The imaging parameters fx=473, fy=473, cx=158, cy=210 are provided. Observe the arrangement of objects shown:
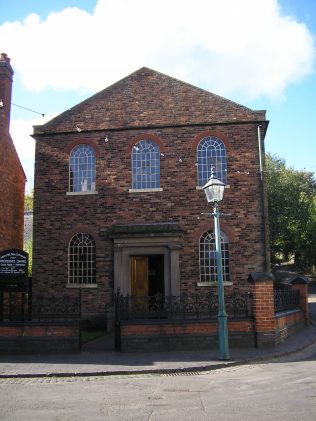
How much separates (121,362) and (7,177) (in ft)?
36.3

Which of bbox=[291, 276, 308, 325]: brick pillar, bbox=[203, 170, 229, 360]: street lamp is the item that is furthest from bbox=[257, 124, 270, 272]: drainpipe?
bbox=[203, 170, 229, 360]: street lamp

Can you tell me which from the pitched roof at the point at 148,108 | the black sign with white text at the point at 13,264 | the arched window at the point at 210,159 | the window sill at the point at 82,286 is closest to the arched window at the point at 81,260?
the window sill at the point at 82,286

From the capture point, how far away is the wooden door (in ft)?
55.8

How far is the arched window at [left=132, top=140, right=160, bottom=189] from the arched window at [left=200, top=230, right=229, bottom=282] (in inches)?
103

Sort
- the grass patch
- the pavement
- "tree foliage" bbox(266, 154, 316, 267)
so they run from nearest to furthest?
the pavement → the grass patch → "tree foliage" bbox(266, 154, 316, 267)

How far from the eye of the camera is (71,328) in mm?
11438

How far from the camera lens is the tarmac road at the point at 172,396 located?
6090mm

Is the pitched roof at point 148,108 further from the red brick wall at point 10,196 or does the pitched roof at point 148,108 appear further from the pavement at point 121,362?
the pavement at point 121,362

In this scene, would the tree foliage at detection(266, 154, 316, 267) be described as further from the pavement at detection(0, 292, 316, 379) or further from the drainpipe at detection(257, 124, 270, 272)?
the pavement at detection(0, 292, 316, 379)

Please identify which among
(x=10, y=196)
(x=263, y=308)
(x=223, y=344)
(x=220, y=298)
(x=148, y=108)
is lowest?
(x=223, y=344)

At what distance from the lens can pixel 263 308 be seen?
1207cm

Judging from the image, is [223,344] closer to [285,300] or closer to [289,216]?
[285,300]

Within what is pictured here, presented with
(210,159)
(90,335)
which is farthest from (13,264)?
→ (210,159)

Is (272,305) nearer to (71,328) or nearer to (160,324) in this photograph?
(160,324)
